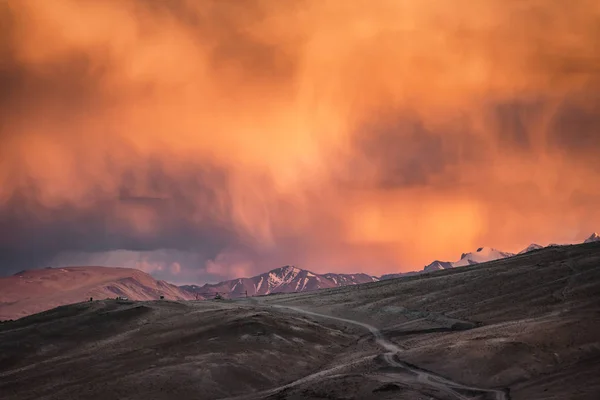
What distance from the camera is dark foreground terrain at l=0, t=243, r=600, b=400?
7556cm

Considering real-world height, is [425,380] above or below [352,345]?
below

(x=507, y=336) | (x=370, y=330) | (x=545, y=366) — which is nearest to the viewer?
(x=545, y=366)

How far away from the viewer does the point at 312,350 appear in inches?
4419

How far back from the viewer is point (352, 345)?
11850cm

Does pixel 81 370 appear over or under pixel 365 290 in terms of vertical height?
under

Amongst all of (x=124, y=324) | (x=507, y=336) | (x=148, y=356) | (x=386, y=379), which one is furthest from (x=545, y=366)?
(x=124, y=324)

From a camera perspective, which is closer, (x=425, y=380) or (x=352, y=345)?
(x=425, y=380)

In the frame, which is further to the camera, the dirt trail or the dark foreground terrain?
the dark foreground terrain

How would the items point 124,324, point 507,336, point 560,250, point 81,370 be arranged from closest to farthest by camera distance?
point 507,336 < point 81,370 < point 124,324 < point 560,250

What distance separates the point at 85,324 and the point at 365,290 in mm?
93003

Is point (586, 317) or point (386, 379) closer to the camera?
point (386, 379)

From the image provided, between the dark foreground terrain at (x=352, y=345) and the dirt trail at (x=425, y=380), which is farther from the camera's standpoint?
the dark foreground terrain at (x=352, y=345)

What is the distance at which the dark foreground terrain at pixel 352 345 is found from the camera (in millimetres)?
75562

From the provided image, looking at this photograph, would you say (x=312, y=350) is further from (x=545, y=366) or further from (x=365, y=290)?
(x=365, y=290)
